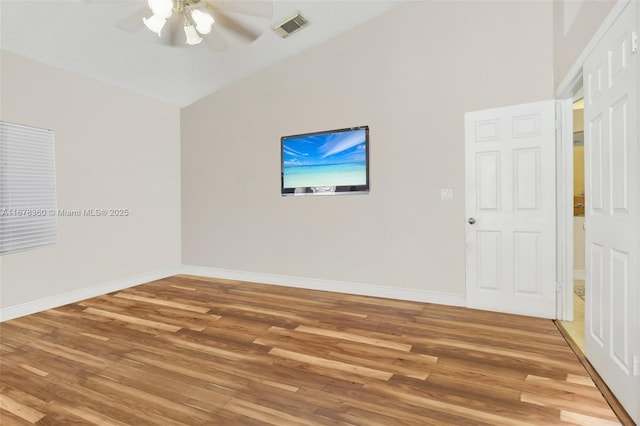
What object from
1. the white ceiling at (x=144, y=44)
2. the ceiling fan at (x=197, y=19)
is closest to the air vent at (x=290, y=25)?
the white ceiling at (x=144, y=44)

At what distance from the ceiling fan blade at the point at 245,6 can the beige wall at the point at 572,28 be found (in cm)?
212

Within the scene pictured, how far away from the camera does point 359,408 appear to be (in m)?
1.87

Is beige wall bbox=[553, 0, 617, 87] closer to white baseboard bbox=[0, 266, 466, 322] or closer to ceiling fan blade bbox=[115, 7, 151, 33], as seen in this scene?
white baseboard bbox=[0, 266, 466, 322]

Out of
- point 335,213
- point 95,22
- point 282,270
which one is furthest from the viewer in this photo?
point 282,270

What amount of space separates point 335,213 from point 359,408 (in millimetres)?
2609

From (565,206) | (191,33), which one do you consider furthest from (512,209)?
(191,33)

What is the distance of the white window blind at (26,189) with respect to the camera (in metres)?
3.36

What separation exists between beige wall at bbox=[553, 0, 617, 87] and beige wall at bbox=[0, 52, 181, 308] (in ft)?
16.0

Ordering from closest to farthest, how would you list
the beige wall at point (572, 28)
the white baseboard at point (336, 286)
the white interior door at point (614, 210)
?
the white interior door at point (614, 210), the beige wall at point (572, 28), the white baseboard at point (336, 286)

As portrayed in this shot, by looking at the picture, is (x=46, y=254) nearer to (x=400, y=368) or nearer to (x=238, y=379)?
(x=238, y=379)

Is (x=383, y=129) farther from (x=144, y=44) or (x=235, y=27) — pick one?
(x=144, y=44)

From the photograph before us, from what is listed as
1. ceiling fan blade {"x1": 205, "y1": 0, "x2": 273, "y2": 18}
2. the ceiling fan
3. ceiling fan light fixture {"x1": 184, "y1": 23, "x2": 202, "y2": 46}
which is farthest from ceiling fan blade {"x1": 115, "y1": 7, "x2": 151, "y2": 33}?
ceiling fan blade {"x1": 205, "y1": 0, "x2": 273, "y2": 18}

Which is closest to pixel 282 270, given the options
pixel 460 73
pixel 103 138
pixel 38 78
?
pixel 103 138

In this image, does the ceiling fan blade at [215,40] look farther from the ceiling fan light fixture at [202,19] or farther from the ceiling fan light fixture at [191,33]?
the ceiling fan light fixture at [202,19]
